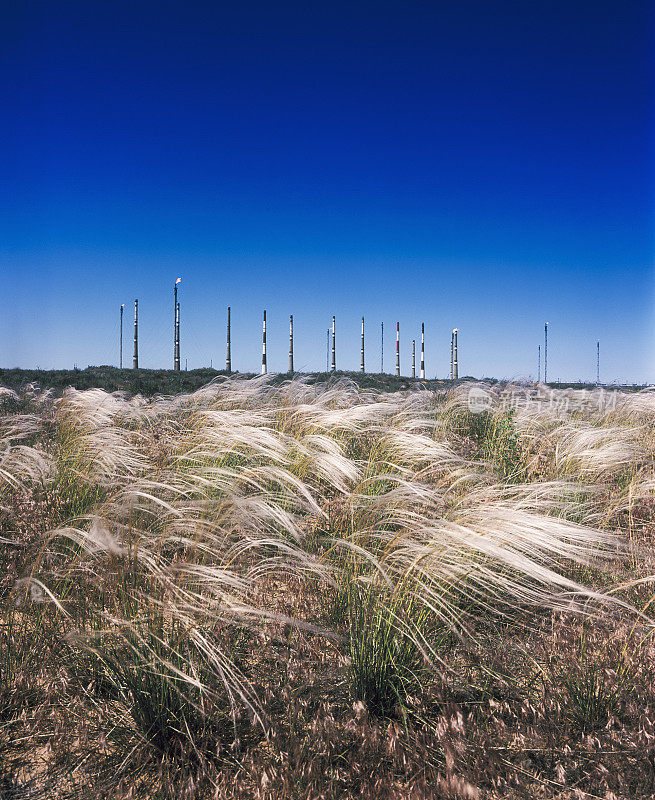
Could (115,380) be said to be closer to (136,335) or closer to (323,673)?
(323,673)

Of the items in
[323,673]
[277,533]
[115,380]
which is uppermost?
[115,380]

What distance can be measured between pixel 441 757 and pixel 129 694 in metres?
1.03

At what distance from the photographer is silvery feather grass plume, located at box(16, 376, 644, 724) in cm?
164

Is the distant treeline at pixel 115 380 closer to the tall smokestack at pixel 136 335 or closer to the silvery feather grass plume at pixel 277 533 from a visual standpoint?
the silvery feather grass plume at pixel 277 533

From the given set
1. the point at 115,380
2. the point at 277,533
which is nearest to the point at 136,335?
the point at 115,380

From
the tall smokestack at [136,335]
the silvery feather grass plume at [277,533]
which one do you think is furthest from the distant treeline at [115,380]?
the tall smokestack at [136,335]

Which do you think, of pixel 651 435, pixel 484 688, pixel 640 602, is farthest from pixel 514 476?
pixel 651 435

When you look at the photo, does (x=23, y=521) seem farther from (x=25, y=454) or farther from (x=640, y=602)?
(x=640, y=602)

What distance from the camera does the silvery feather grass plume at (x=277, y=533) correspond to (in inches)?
64.5

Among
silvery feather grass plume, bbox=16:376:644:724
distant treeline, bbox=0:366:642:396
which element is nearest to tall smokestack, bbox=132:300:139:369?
distant treeline, bbox=0:366:642:396

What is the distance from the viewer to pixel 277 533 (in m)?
2.54

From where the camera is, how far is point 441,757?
54.5 inches

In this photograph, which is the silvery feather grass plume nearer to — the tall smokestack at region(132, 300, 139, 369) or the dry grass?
the dry grass

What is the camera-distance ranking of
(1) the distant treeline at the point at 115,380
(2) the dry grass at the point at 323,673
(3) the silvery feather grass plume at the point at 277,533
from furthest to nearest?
(1) the distant treeline at the point at 115,380, (3) the silvery feather grass plume at the point at 277,533, (2) the dry grass at the point at 323,673
